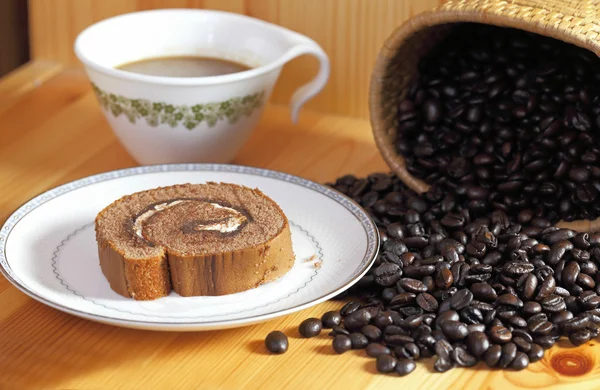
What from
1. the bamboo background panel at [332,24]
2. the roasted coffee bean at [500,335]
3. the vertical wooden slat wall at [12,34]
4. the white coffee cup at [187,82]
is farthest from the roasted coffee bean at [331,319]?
the vertical wooden slat wall at [12,34]

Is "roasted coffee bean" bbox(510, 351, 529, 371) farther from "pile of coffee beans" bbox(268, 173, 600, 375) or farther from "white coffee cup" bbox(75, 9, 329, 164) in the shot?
"white coffee cup" bbox(75, 9, 329, 164)

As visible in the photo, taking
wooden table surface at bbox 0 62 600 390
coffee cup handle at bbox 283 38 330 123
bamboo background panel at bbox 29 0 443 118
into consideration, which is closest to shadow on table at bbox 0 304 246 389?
wooden table surface at bbox 0 62 600 390

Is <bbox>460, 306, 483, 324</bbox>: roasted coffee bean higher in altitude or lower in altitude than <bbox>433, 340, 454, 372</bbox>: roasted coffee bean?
higher

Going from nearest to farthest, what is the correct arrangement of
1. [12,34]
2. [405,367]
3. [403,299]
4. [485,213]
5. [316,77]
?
[405,367]
[403,299]
[485,213]
[316,77]
[12,34]

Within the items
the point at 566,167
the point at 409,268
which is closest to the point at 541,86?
the point at 566,167

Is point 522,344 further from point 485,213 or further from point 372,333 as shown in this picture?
point 485,213

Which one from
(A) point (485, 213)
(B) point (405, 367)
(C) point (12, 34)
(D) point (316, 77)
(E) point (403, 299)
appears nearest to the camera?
(B) point (405, 367)

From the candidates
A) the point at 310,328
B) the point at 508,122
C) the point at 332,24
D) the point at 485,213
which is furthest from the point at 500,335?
the point at 332,24

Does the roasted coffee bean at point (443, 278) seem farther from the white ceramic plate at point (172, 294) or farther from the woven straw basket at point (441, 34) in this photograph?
the woven straw basket at point (441, 34)
